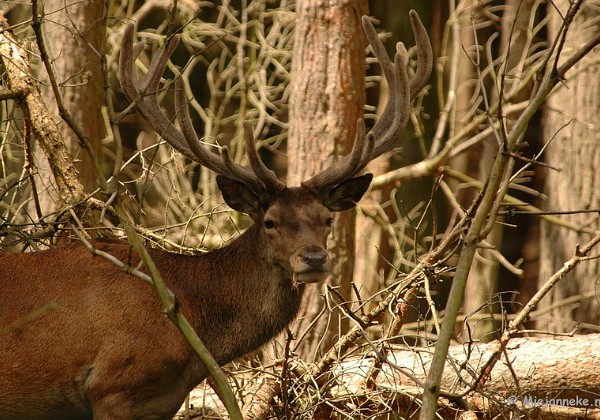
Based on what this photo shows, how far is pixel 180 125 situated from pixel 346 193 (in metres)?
1.28

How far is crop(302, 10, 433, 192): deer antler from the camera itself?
22.0 ft

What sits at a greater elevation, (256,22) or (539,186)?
(256,22)

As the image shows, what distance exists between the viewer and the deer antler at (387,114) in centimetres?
671

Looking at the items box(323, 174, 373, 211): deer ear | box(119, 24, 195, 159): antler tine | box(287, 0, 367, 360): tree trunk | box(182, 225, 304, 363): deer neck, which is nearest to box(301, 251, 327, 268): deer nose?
box(182, 225, 304, 363): deer neck

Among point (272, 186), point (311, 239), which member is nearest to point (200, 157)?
point (272, 186)

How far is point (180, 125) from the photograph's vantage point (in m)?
6.67

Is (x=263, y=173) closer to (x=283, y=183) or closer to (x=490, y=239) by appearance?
(x=283, y=183)

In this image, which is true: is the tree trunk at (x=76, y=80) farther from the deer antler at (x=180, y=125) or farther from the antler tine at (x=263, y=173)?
the antler tine at (x=263, y=173)

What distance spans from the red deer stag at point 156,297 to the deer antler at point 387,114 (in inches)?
0.4

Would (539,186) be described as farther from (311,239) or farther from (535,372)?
(311,239)

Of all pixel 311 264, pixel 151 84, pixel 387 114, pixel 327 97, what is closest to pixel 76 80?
pixel 327 97

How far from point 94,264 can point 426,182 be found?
29.3 feet

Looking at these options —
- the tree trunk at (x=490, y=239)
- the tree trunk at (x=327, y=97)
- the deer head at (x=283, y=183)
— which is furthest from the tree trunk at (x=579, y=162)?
the deer head at (x=283, y=183)

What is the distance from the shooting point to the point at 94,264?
6344 millimetres
